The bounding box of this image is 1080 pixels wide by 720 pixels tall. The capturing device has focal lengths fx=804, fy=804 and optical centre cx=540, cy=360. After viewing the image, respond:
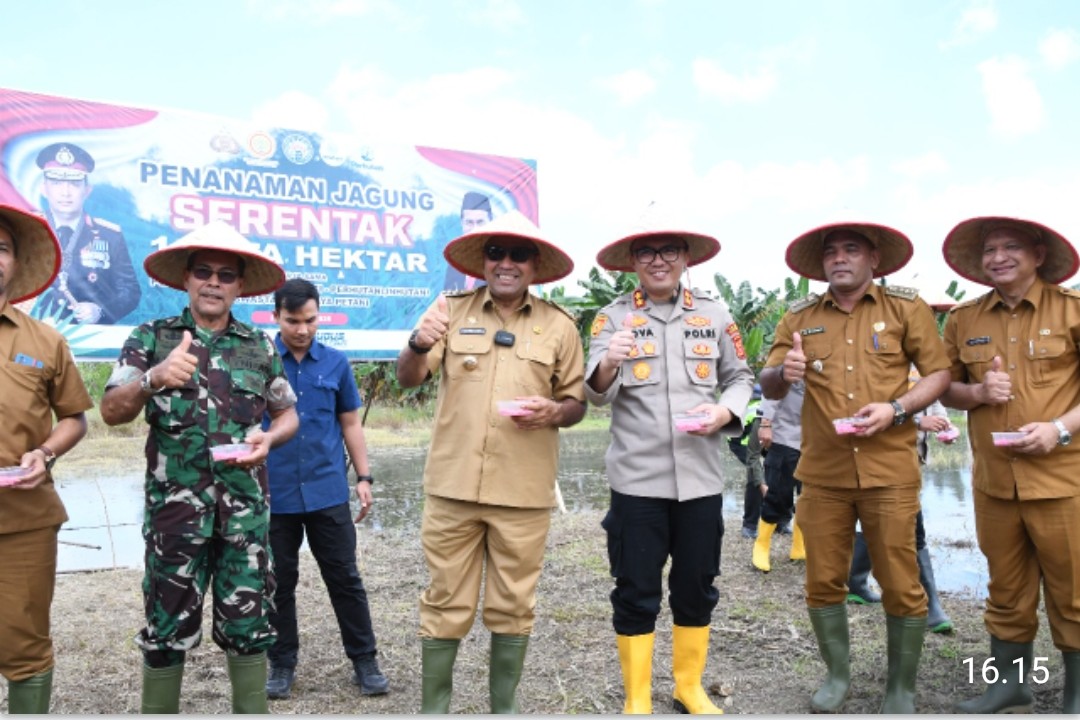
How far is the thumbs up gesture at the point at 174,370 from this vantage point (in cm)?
278

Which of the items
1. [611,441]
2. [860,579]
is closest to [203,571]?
[611,441]

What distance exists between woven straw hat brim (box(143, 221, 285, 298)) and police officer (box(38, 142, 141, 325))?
104 inches

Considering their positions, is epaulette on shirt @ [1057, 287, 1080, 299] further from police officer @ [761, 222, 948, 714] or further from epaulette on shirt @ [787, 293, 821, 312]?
epaulette on shirt @ [787, 293, 821, 312]

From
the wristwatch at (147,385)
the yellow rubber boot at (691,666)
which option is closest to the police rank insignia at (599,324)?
the yellow rubber boot at (691,666)

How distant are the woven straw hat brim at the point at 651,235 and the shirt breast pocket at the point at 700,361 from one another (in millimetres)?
400

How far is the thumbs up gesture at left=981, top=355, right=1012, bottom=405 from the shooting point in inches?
133

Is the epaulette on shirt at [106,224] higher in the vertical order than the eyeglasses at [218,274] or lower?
higher

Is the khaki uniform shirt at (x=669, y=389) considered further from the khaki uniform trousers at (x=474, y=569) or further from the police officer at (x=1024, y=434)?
the police officer at (x=1024, y=434)

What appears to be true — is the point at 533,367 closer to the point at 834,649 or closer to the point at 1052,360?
the point at 834,649

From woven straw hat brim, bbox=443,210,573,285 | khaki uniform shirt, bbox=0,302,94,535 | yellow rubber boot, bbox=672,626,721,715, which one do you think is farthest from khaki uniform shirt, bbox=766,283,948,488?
khaki uniform shirt, bbox=0,302,94,535

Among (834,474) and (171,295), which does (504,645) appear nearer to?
(834,474)

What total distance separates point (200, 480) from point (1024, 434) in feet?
10.6

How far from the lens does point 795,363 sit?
11.7 feet

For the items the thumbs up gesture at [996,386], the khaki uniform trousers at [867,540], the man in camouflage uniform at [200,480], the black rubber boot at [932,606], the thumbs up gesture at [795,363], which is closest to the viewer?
the man in camouflage uniform at [200,480]
